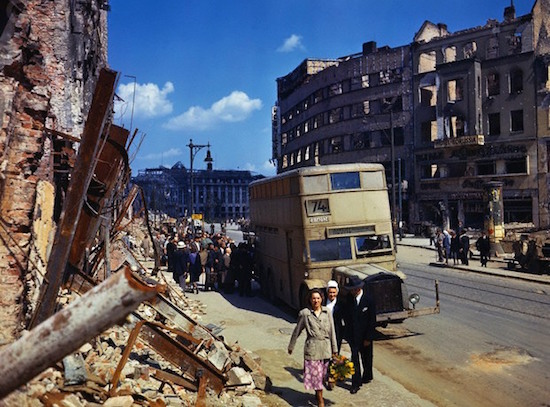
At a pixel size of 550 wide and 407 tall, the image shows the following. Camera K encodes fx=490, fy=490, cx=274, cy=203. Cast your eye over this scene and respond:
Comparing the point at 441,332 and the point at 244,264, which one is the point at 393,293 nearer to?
the point at 441,332

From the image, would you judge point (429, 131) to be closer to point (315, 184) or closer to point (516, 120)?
point (516, 120)

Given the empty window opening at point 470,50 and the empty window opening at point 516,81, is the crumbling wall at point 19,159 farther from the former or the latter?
the empty window opening at point 470,50

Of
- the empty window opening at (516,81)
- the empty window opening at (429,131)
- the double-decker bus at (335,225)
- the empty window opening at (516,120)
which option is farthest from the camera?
the empty window opening at (429,131)

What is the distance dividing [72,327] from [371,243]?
12026mm

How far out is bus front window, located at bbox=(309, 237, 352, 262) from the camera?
43.2ft

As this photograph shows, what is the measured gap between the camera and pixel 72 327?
6.79 ft

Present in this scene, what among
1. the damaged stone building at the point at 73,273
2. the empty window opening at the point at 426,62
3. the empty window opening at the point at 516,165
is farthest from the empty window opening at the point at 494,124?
the damaged stone building at the point at 73,273

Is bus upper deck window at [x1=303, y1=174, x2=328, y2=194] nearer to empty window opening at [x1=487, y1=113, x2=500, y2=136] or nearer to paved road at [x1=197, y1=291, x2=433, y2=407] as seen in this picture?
paved road at [x1=197, y1=291, x2=433, y2=407]

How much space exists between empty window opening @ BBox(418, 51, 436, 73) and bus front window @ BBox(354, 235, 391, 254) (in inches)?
1771

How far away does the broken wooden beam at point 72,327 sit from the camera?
6.71ft

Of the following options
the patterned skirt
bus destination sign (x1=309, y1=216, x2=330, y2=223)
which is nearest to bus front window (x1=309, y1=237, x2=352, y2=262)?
bus destination sign (x1=309, y1=216, x2=330, y2=223)

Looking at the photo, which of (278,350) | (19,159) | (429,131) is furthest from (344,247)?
(429,131)

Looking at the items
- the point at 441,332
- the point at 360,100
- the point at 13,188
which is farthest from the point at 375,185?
the point at 360,100

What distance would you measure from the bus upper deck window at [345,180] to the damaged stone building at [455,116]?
26.1 m
